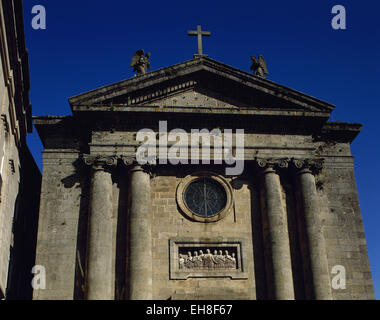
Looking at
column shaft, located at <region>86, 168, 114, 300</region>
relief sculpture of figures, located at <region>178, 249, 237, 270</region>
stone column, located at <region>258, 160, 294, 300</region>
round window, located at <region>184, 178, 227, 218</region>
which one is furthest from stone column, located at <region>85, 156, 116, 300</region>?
stone column, located at <region>258, 160, 294, 300</region>

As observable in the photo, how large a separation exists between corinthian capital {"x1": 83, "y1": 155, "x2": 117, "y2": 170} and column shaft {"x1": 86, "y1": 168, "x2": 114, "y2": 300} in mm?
145

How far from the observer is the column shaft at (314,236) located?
62.0 ft

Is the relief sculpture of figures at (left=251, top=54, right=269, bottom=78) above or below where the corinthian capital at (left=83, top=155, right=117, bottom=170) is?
above

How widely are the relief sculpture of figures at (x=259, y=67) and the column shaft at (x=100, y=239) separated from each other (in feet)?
24.6

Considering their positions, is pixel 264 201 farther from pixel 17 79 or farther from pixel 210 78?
pixel 17 79

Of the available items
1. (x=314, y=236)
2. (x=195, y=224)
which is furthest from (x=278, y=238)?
(x=195, y=224)

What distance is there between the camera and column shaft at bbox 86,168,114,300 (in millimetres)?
18219

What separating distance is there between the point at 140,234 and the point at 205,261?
248 centimetres

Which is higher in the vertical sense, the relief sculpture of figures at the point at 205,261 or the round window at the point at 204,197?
the round window at the point at 204,197

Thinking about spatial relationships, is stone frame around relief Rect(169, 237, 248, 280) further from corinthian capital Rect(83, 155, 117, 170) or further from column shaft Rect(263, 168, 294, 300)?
corinthian capital Rect(83, 155, 117, 170)

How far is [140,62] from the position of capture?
2227 cm

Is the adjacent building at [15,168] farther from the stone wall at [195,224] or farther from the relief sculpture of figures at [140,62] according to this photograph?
the relief sculpture of figures at [140,62]

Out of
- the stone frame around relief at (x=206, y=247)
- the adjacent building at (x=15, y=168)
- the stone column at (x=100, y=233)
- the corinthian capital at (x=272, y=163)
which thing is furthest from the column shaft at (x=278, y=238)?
the adjacent building at (x=15, y=168)

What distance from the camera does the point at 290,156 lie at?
68.8 ft
